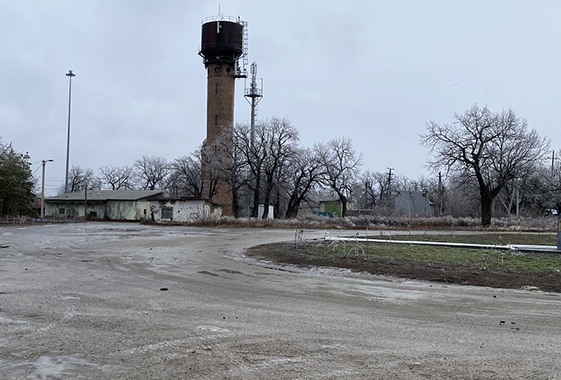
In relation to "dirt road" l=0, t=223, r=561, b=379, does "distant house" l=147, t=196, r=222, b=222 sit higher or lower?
higher

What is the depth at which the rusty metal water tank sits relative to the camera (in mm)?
66250

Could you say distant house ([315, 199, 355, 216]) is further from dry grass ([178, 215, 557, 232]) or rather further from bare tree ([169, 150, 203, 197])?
dry grass ([178, 215, 557, 232])

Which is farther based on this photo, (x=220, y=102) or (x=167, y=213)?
(x=220, y=102)

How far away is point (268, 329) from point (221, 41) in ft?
215

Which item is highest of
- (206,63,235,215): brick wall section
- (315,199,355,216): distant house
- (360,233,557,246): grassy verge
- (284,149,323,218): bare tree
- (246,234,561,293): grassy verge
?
(206,63,235,215): brick wall section

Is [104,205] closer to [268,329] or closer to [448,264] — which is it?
[448,264]

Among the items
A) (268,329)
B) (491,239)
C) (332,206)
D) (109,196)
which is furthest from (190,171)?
(268,329)

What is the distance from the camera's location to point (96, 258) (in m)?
15.4

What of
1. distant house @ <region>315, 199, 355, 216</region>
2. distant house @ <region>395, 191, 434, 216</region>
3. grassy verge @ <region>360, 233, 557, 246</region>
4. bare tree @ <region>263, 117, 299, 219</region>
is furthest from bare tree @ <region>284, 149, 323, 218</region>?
distant house @ <region>315, 199, 355, 216</region>

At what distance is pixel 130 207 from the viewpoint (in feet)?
209

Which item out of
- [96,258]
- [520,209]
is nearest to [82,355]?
[96,258]

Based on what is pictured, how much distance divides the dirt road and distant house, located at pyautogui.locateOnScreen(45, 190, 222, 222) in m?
43.4

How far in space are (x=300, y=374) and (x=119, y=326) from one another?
311 centimetres

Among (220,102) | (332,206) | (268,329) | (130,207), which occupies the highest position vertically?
(220,102)
